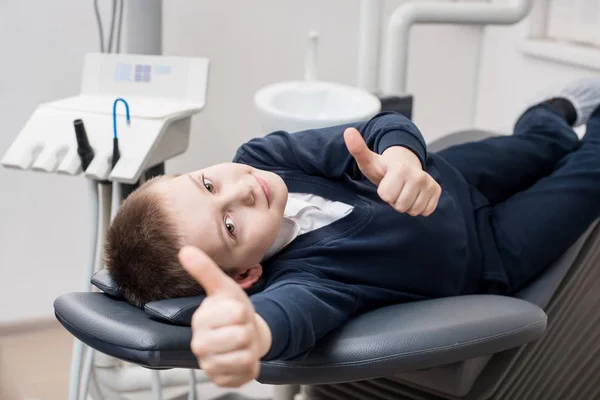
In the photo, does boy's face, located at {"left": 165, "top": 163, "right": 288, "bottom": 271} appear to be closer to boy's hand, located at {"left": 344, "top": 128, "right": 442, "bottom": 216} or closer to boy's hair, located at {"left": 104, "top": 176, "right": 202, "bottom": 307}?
boy's hair, located at {"left": 104, "top": 176, "right": 202, "bottom": 307}

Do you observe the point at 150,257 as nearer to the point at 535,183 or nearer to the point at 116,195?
the point at 116,195

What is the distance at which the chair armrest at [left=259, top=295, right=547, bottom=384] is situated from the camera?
0.78 metres

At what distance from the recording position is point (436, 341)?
0.80m

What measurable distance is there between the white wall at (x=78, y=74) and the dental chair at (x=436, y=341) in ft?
3.05

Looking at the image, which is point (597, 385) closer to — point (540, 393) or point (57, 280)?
point (540, 393)

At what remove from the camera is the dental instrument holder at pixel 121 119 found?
1.13 metres

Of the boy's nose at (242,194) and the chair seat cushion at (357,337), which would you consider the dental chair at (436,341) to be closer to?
the chair seat cushion at (357,337)

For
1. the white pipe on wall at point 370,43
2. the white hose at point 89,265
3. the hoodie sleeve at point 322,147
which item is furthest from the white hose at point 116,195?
the white pipe on wall at point 370,43

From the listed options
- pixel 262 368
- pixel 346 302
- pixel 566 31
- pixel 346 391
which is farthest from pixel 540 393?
pixel 566 31

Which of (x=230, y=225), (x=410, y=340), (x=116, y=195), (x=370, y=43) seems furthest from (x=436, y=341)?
(x=370, y=43)

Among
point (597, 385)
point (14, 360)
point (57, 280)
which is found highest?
point (597, 385)

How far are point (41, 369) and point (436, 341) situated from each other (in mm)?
1290

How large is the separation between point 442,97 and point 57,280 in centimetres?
138

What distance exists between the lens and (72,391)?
1.23 metres
